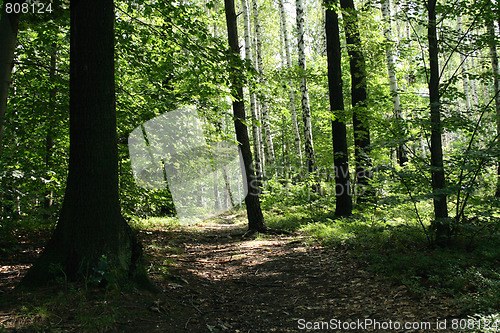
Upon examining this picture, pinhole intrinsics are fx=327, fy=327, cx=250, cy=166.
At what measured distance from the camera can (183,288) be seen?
470cm

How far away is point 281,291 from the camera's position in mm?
4855

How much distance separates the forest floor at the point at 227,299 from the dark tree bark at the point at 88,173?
0.90ft

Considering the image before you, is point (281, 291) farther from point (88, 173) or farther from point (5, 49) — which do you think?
point (5, 49)

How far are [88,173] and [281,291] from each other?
312 cm

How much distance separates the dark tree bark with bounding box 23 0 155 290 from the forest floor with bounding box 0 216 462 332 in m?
0.27

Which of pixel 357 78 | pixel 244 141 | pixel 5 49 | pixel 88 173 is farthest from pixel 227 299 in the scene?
pixel 357 78

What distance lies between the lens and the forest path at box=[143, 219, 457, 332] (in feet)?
12.1

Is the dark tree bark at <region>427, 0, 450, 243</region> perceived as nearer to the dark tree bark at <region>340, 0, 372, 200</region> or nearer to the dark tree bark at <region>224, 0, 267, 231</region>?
the dark tree bark at <region>340, 0, 372, 200</region>

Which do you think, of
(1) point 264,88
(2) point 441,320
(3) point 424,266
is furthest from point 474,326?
(1) point 264,88

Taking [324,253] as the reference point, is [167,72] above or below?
→ above

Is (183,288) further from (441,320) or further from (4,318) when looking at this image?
(441,320)

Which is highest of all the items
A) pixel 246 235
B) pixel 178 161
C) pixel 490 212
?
pixel 178 161

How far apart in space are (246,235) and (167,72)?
4911 millimetres

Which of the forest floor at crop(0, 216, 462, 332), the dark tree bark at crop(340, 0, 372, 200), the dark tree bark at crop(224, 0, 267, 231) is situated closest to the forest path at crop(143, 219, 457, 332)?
the forest floor at crop(0, 216, 462, 332)
